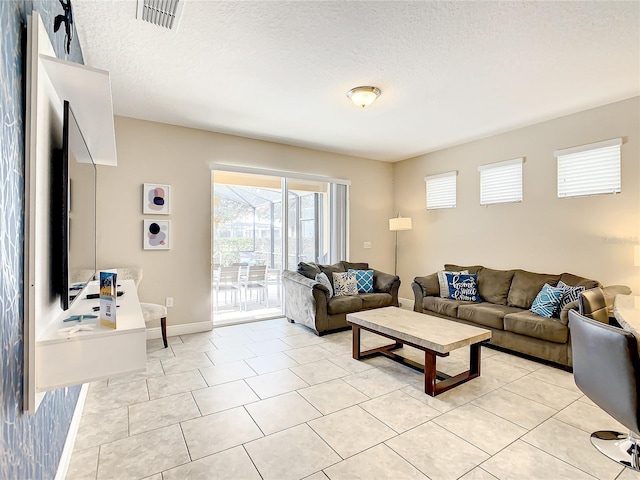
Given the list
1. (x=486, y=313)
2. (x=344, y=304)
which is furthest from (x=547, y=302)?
(x=344, y=304)

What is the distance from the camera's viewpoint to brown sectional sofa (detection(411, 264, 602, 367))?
329cm

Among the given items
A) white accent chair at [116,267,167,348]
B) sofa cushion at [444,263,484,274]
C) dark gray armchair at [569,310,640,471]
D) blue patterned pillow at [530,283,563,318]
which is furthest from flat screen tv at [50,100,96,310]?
sofa cushion at [444,263,484,274]

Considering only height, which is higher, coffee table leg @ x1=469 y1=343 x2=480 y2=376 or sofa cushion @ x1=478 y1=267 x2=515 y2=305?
sofa cushion @ x1=478 y1=267 x2=515 y2=305

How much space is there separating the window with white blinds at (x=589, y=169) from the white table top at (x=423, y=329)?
218 cm

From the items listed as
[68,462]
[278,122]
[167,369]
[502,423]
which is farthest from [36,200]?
[278,122]

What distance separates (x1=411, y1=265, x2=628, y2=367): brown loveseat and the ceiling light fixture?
8.92ft

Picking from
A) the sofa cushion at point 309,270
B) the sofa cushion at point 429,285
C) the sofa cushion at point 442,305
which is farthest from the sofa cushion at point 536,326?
the sofa cushion at point 309,270

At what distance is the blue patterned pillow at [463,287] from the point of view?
14.7 ft

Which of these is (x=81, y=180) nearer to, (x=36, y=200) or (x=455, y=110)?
(x=36, y=200)

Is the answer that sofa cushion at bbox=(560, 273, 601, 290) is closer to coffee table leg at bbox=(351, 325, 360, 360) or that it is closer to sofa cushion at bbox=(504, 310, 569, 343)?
sofa cushion at bbox=(504, 310, 569, 343)

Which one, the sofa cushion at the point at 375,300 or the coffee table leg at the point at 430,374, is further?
the sofa cushion at the point at 375,300

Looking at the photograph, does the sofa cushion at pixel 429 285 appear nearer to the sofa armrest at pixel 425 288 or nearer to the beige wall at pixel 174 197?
the sofa armrest at pixel 425 288

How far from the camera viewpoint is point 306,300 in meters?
4.48

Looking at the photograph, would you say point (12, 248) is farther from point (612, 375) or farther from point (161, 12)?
point (612, 375)
